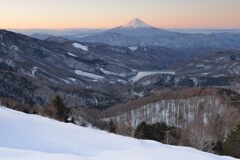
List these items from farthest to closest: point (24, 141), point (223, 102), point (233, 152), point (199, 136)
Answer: point (223, 102)
point (199, 136)
point (233, 152)
point (24, 141)

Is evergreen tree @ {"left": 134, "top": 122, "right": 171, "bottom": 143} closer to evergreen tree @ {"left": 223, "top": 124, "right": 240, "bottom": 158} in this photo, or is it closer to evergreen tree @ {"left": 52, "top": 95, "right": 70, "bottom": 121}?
evergreen tree @ {"left": 52, "top": 95, "right": 70, "bottom": 121}

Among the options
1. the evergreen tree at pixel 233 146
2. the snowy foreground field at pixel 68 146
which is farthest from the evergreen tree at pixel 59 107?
the snowy foreground field at pixel 68 146

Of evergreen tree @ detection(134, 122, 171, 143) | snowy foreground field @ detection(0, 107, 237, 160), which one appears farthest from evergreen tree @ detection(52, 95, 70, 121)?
snowy foreground field @ detection(0, 107, 237, 160)

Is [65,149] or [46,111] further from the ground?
[65,149]

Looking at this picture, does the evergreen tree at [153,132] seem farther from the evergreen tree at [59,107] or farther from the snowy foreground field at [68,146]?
the snowy foreground field at [68,146]

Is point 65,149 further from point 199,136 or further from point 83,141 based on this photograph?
point 199,136

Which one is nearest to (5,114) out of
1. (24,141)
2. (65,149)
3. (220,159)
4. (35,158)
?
(24,141)

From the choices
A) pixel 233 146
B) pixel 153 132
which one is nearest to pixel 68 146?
pixel 233 146

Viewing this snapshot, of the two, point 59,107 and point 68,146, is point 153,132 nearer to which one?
point 59,107

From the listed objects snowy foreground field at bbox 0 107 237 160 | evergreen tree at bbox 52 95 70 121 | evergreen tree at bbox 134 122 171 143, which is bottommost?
A: evergreen tree at bbox 134 122 171 143
